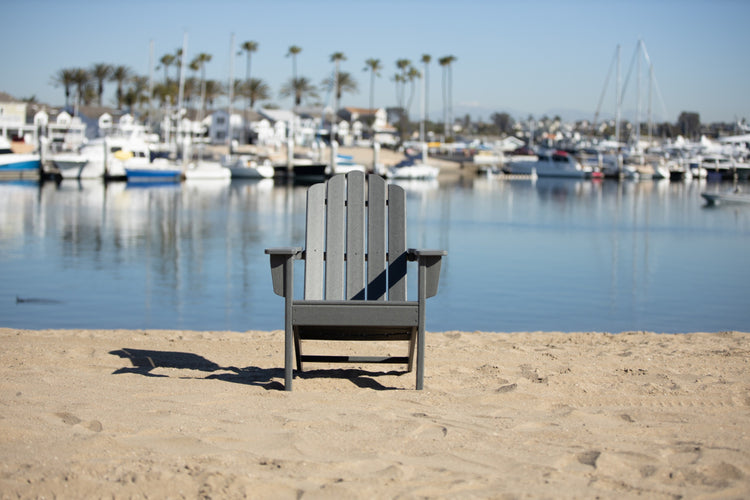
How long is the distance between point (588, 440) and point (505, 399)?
0.93 metres

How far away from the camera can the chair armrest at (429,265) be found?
4812mm

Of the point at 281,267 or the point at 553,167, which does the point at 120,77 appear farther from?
the point at 281,267

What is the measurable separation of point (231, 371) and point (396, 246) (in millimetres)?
1563

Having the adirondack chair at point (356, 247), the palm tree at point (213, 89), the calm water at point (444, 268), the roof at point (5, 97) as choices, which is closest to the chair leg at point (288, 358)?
the adirondack chair at point (356, 247)

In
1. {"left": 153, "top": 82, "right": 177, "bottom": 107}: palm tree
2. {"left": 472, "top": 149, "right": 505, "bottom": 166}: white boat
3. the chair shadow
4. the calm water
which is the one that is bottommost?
the calm water

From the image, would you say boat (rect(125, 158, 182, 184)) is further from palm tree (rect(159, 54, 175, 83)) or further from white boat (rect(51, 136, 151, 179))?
palm tree (rect(159, 54, 175, 83))

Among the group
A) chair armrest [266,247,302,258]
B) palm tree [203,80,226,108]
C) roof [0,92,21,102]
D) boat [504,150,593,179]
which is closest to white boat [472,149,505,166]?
boat [504,150,593,179]

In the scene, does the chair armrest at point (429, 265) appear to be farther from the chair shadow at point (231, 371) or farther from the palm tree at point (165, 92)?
the palm tree at point (165, 92)

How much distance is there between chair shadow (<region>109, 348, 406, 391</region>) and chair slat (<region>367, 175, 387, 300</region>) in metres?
0.65

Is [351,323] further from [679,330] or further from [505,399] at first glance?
[679,330]

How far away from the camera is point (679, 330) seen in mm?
9688

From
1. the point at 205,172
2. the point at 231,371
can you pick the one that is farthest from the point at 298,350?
the point at 205,172

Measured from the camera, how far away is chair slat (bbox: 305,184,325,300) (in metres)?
5.05

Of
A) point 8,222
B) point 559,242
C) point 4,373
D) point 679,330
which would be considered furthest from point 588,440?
point 8,222
